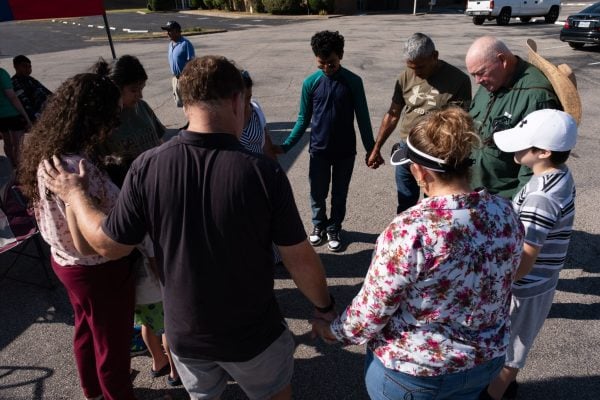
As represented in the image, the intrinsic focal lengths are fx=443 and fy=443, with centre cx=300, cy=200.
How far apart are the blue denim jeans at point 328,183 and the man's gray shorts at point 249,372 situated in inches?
93.0

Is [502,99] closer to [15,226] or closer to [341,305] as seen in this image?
[341,305]

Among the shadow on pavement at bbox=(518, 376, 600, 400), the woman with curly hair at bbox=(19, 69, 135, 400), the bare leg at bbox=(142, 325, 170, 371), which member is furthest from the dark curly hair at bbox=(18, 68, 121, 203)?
the shadow on pavement at bbox=(518, 376, 600, 400)

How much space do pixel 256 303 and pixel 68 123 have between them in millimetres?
1147

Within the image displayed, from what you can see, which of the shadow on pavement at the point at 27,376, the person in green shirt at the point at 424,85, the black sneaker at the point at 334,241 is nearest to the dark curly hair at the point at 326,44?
the person in green shirt at the point at 424,85

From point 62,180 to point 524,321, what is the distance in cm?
233

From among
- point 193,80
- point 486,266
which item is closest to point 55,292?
point 193,80

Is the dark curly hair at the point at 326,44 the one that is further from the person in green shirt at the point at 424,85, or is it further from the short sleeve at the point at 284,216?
the short sleeve at the point at 284,216

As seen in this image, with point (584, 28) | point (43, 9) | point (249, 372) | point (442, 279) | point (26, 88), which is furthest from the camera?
point (584, 28)

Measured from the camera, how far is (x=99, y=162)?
2.04 meters

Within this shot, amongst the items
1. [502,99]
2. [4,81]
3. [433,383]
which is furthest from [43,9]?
[433,383]

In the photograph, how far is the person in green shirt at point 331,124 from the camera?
3672 mm

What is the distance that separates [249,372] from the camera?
1.83m

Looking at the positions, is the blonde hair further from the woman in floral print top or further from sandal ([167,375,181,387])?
sandal ([167,375,181,387])

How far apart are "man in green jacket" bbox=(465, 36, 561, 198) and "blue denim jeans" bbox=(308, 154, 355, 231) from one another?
1433 mm
